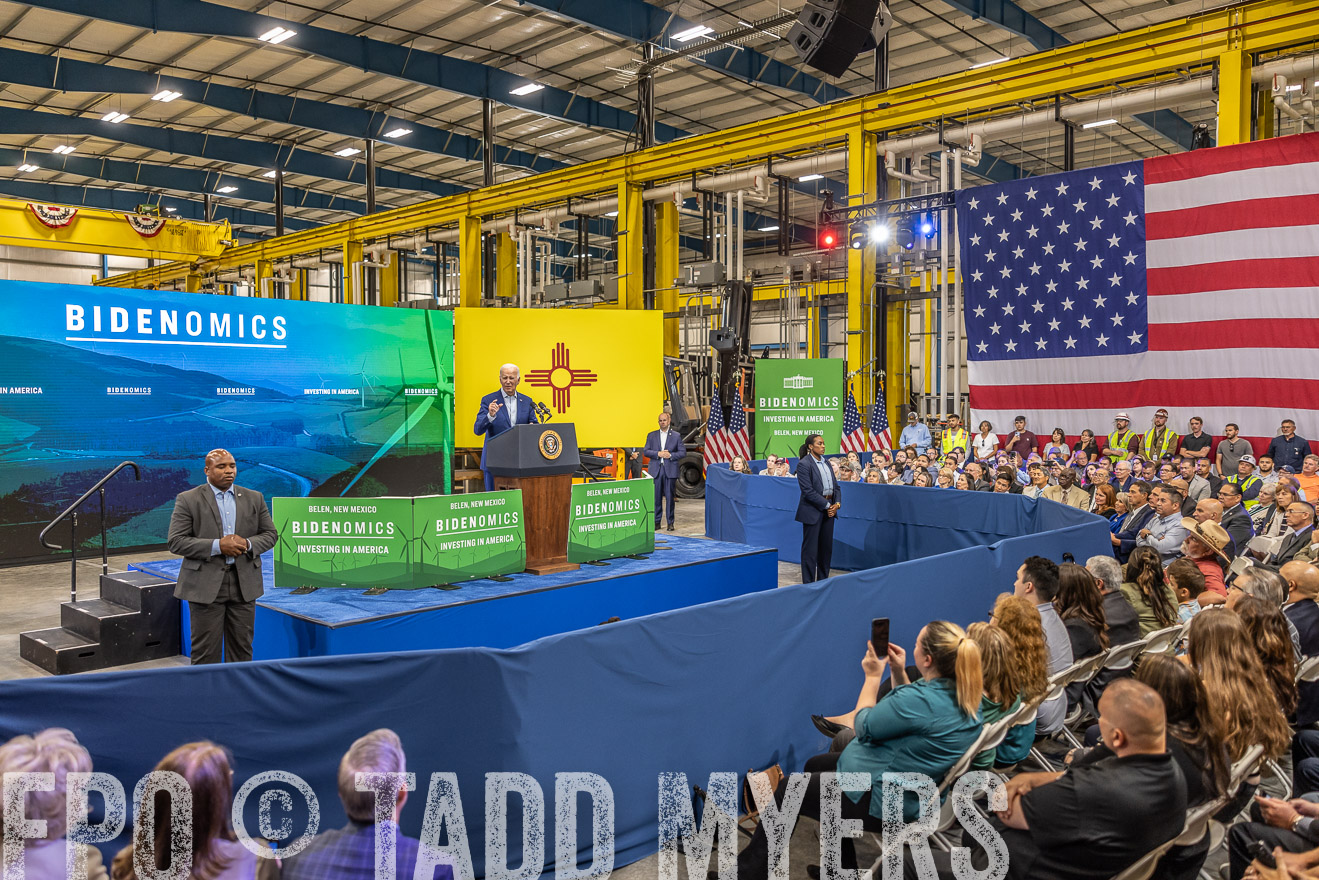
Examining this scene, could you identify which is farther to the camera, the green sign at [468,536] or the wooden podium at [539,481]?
the wooden podium at [539,481]

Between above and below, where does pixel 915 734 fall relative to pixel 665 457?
below

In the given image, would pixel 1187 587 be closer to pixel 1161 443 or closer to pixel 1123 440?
pixel 1161 443

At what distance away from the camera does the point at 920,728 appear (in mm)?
3473

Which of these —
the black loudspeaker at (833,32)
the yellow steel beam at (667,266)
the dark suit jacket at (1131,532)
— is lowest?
the dark suit jacket at (1131,532)

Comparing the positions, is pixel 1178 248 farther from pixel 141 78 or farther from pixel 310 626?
pixel 141 78

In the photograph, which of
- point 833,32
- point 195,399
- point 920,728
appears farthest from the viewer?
point 195,399

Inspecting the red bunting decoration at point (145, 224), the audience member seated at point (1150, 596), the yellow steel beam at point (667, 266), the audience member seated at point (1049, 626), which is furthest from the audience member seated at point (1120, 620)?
the red bunting decoration at point (145, 224)

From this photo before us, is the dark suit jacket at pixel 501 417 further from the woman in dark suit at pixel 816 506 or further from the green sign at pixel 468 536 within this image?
the woman in dark suit at pixel 816 506

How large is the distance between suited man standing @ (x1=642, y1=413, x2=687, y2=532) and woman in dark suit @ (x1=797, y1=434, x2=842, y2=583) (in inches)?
165

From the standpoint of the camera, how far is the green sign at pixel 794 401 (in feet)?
43.6

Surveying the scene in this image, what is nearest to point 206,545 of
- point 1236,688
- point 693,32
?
point 1236,688

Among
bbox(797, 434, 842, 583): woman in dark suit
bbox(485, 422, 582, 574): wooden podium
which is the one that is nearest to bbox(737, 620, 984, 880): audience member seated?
bbox(485, 422, 582, 574): wooden podium

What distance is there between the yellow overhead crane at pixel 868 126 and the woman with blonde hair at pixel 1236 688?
994cm

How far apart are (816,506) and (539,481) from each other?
3.49 metres
